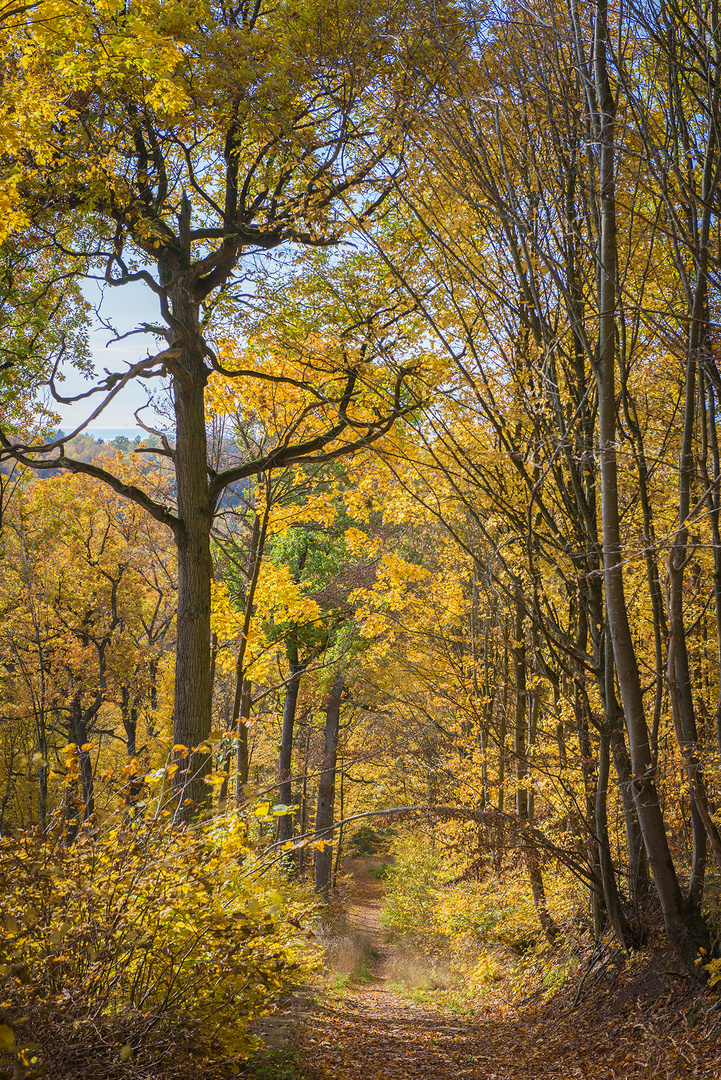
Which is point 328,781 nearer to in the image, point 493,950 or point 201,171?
point 493,950

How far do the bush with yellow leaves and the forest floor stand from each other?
→ 4.96 feet

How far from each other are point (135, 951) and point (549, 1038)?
3.58 metres

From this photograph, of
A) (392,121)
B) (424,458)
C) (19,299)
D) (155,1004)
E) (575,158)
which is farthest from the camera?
(19,299)

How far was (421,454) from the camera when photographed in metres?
6.75

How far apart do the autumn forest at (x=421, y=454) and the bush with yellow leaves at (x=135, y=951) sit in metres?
0.03

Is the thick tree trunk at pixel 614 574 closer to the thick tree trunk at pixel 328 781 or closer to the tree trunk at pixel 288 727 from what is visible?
the tree trunk at pixel 288 727

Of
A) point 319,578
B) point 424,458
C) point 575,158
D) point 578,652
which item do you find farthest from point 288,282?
point 319,578

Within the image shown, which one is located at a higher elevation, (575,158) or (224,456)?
(224,456)

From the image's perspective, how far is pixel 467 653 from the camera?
403 inches

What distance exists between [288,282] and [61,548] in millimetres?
12951

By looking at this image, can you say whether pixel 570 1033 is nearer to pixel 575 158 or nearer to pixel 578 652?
pixel 578 652

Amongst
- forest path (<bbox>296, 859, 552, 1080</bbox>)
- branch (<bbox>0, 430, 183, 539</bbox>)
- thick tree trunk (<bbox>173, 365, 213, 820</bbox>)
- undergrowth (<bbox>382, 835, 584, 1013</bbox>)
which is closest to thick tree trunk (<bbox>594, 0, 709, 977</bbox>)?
forest path (<bbox>296, 859, 552, 1080</bbox>)

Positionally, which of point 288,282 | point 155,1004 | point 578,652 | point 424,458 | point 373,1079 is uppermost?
point 288,282

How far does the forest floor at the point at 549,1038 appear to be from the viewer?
12.7 ft
